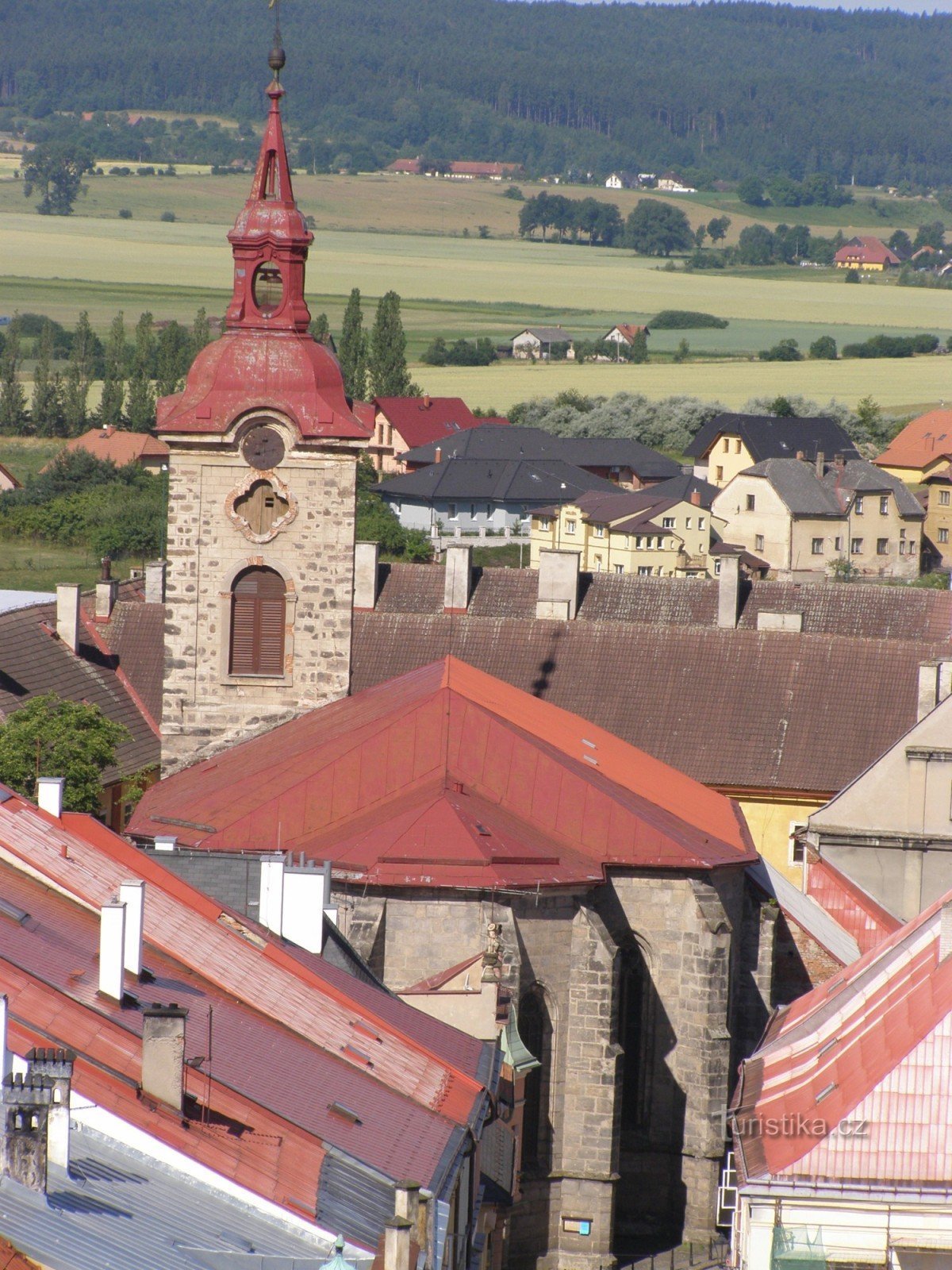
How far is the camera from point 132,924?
26.3 meters

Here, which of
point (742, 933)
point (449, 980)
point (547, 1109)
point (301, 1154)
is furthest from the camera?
point (742, 933)

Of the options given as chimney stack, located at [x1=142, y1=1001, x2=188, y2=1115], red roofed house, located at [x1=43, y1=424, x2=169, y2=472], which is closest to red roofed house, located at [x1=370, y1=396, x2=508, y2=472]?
red roofed house, located at [x1=43, y1=424, x2=169, y2=472]

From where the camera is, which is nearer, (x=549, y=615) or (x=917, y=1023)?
(x=917, y=1023)

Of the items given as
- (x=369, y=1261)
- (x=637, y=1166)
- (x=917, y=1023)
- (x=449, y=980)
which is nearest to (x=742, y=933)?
(x=637, y=1166)

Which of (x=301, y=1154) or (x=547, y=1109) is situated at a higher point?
(x=301, y=1154)

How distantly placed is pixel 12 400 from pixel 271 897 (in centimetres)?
13003

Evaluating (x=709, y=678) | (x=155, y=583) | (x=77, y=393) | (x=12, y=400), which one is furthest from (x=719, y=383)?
(x=709, y=678)

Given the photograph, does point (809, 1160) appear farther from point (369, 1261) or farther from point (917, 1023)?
point (369, 1261)

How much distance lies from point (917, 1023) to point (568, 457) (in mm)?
121626

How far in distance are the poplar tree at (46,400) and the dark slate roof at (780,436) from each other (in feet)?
128

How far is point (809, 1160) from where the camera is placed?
2673cm

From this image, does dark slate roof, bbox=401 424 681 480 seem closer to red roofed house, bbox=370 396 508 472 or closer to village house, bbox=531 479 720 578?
red roofed house, bbox=370 396 508 472

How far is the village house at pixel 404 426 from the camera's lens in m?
159

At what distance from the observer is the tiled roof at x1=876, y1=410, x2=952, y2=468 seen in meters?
148
